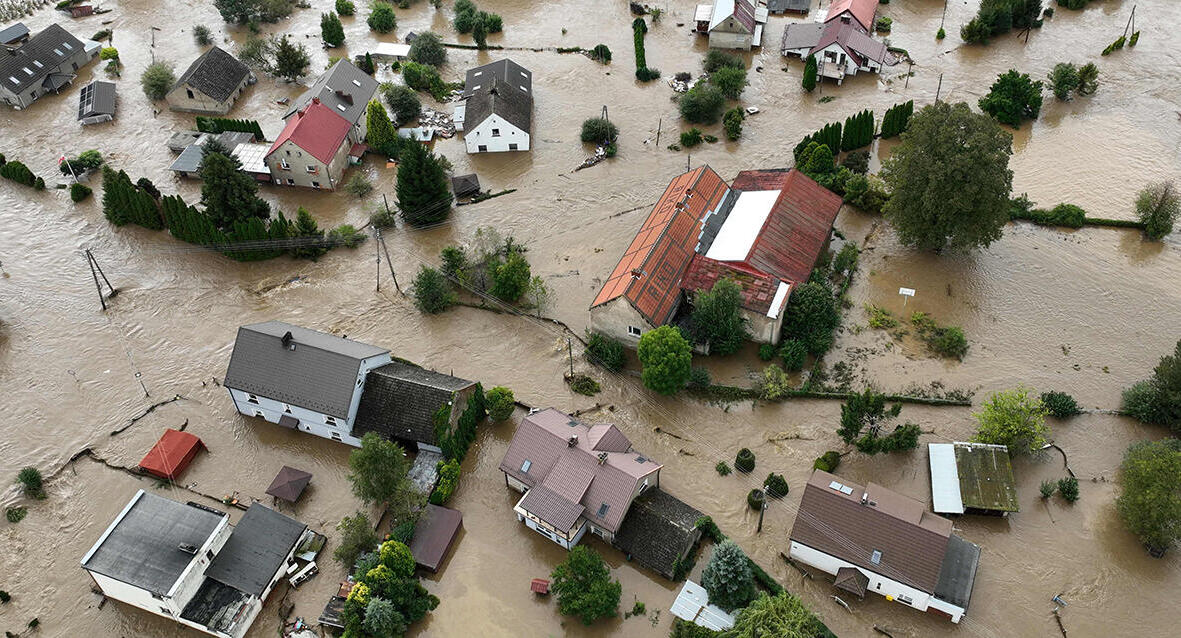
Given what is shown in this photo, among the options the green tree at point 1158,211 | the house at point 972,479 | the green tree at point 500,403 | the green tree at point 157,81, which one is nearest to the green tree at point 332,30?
the green tree at point 157,81

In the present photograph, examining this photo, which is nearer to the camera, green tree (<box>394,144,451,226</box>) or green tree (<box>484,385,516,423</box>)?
green tree (<box>484,385,516,423</box>)

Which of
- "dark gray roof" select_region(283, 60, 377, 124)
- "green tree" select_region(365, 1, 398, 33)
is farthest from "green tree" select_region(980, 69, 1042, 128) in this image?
"green tree" select_region(365, 1, 398, 33)

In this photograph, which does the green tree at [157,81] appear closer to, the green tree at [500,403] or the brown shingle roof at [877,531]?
the green tree at [500,403]

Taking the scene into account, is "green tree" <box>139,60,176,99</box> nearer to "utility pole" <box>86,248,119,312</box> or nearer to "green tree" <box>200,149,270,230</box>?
"green tree" <box>200,149,270,230</box>

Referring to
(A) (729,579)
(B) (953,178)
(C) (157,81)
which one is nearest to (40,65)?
(C) (157,81)

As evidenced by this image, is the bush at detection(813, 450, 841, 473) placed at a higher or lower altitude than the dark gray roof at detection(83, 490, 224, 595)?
lower

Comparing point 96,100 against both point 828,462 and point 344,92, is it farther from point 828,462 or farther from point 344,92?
point 828,462

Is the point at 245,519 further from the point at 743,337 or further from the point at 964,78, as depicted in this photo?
the point at 964,78
